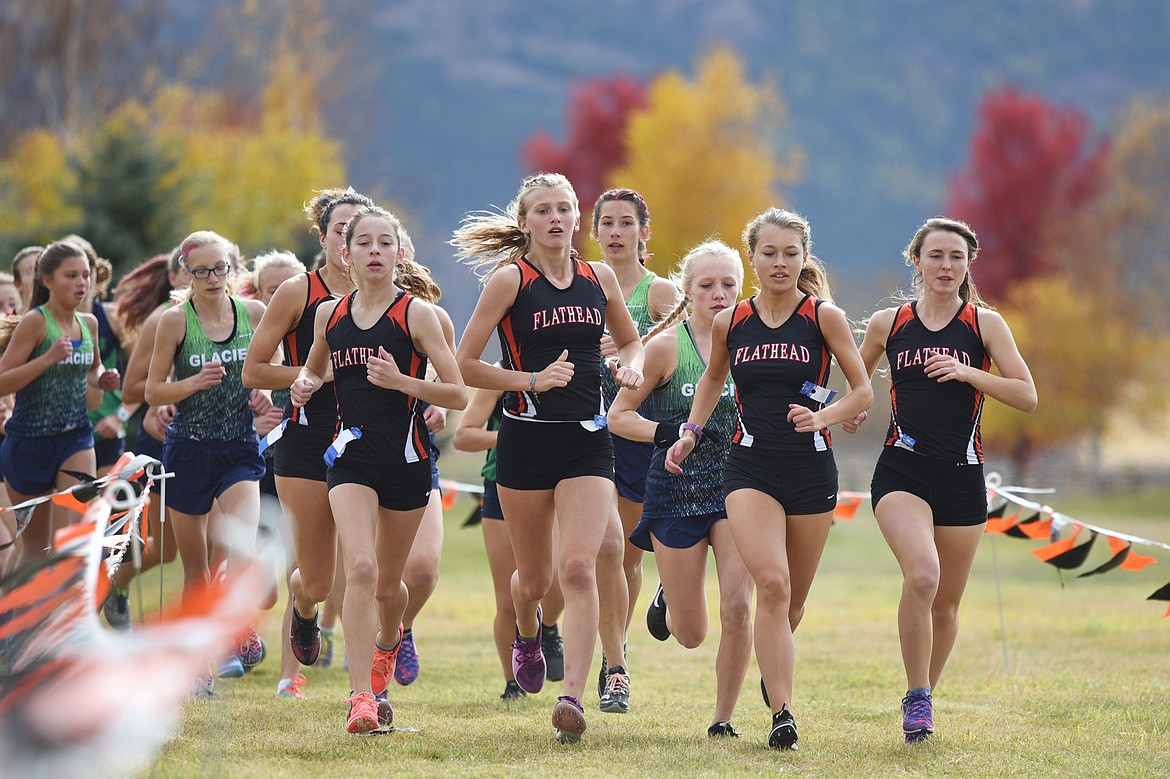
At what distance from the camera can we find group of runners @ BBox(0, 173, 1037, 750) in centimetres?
629

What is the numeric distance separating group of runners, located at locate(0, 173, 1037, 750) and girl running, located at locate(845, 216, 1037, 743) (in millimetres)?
12

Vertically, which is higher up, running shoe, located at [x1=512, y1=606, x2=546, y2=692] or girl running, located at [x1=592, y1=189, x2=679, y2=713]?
girl running, located at [x1=592, y1=189, x2=679, y2=713]

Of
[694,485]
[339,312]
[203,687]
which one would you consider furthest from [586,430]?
[203,687]

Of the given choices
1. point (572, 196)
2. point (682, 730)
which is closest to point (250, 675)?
point (682, 730)

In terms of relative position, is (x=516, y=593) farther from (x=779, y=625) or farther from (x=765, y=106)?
(x=765, y=106)

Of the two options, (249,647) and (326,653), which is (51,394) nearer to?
(249,647)

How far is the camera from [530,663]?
7402mm

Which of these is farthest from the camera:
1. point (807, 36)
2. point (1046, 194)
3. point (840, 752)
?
point (807, 36)

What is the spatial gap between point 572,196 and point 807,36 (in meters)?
172

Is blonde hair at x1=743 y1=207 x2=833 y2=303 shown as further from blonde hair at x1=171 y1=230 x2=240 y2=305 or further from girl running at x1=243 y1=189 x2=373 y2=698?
blonde hair at x1=171 y1=230 x2=240 y2=305

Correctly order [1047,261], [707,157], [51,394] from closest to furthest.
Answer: [51,394]
[707,157]
[1047,261]

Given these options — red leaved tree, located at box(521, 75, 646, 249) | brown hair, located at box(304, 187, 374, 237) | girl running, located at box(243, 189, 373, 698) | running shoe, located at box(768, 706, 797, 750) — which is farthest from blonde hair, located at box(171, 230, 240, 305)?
red leaved tree, located at box(521, 75, 646, 249)

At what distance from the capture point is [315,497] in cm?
692

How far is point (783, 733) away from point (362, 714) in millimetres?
1829
